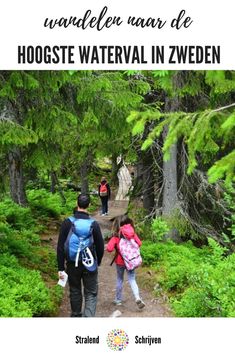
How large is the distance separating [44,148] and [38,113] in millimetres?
1575

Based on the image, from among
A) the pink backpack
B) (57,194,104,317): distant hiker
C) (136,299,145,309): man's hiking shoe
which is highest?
(57,194,104,317): distant hiker

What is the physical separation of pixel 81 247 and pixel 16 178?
31.3 feet

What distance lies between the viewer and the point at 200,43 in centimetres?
548

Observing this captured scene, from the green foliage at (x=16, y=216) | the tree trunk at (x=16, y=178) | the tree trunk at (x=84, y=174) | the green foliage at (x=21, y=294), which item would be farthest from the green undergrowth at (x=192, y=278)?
the tree trunk at (x=84, y=174)

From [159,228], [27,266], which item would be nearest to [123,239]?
Result: [27,266]

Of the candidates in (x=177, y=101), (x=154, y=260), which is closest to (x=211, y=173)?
(x=154, y=260)

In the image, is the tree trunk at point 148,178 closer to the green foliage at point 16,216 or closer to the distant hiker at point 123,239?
the green foliage at point 16,216

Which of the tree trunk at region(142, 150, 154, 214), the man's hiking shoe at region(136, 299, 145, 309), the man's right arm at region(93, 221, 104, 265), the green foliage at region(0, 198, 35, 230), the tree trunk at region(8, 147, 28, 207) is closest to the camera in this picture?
the man's right arm at region(93, 221, 104, 265)

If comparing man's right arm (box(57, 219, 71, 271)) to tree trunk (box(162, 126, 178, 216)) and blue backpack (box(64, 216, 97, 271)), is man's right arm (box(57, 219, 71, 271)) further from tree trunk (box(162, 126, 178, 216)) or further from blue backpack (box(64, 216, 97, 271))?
tree trunk (box(162, 126, 178, 216))

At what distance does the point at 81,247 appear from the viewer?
623 cm

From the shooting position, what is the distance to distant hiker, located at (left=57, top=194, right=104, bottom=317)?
6.23 meters

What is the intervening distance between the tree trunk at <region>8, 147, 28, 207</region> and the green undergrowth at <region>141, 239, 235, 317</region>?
4.85m

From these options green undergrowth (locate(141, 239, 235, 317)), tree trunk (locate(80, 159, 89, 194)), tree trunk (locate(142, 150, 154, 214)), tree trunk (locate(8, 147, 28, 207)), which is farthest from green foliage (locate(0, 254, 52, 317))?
tree trunk (locate(80, 159, 89, 194))

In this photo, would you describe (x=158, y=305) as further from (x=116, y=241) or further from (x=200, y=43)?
(x=200, y=43)
